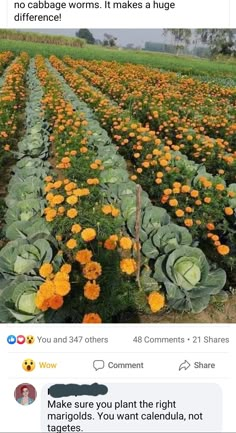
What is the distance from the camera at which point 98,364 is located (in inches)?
59.7

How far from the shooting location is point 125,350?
1554mm

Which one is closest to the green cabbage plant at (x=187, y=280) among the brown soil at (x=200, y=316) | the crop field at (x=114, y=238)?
the crop field at (x=114, y=238)

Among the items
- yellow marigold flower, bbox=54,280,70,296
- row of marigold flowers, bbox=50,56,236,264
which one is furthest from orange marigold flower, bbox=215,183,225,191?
yellow marigold flower, bbox=54,280,70,296

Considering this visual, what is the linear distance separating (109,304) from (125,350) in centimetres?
63

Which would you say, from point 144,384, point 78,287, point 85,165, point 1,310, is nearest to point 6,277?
point 1,310

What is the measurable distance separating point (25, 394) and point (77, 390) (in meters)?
0.25

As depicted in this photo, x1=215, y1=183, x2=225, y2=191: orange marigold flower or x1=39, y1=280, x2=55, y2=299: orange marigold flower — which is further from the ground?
x1=215, y1=183, x2=225, y2=191: orange marigold flower

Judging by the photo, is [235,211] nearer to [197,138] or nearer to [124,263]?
[124,263]

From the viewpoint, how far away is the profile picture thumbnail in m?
1.52

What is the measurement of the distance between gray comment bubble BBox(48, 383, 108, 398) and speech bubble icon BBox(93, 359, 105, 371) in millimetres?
69

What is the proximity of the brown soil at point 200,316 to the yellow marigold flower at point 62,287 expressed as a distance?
63cm

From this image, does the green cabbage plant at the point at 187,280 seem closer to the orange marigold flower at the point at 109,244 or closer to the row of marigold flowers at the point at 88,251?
the row of marigold flowers at the point at 88,251

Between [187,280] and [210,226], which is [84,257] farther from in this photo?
[210,226]

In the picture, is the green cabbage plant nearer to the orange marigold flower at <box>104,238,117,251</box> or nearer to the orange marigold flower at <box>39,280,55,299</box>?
the orange marigold flower at <box>104,238,117,251</box>
